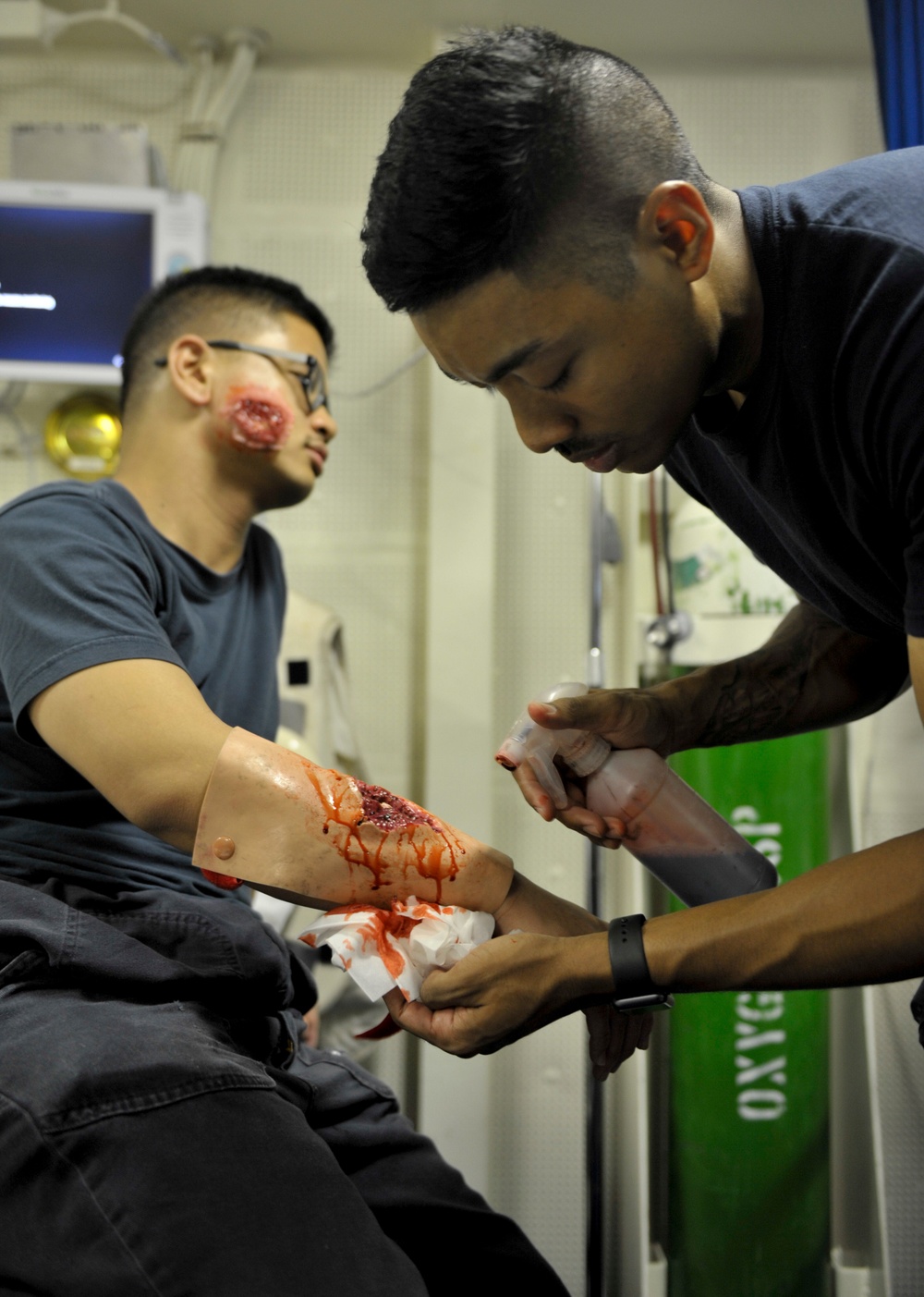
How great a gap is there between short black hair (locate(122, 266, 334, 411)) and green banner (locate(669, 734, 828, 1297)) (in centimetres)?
138

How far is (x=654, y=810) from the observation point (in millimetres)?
1453

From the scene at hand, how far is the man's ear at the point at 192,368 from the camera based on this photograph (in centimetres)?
193

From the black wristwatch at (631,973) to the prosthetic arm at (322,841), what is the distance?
241mm

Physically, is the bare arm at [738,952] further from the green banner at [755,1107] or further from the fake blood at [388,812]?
the green banner at [755,1107]

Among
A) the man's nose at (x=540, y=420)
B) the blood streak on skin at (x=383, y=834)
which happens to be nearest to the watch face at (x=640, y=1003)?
the blood streak on skin at (x=383, y=834)

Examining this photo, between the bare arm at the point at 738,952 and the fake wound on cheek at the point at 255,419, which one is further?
the fake wound on cheek at the point at 255,419

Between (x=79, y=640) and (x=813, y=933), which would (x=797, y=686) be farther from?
(x=79, y=640)

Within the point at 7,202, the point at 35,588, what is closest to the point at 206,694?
the point at 35,588

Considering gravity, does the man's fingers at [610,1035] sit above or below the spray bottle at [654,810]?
below

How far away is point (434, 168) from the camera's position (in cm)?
107

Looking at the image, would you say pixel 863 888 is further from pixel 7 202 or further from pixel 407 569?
pixel 7 202

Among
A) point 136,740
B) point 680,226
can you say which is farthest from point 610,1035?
point 680,226

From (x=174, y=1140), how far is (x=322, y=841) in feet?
1.20

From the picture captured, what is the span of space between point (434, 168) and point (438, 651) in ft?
6.67
